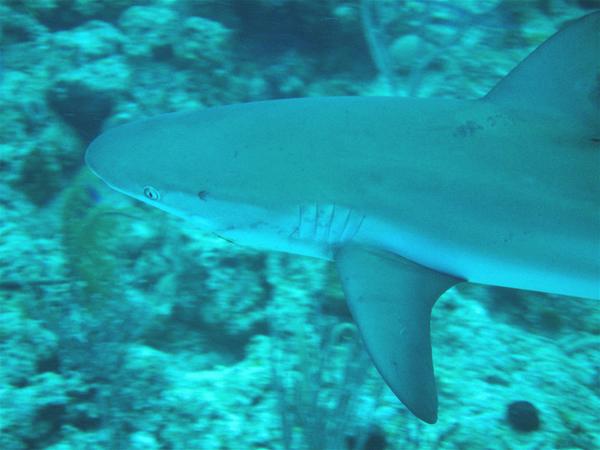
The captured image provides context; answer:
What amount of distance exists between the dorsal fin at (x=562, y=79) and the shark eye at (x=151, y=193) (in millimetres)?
1305

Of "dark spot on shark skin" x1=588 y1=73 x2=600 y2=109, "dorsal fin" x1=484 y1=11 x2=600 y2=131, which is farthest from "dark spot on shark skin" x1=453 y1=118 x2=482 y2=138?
"dark spot on shark skin" x1=588 y1=73 x2=600 y2=109

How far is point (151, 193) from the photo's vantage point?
180cm

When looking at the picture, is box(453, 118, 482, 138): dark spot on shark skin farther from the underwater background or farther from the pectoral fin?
the underwater background

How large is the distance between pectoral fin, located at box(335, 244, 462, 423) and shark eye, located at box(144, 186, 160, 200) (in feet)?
2.29

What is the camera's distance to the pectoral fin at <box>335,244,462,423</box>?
1.49 metres

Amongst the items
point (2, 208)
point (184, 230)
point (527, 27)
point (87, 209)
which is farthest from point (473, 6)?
point (2, 208)

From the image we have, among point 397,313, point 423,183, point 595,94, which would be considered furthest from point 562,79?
point 397,313

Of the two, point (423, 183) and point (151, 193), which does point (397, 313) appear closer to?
point (423, 183)

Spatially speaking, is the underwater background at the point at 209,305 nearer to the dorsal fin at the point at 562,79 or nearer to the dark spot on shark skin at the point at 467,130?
the dark spot on shark skin at the point at 467,130

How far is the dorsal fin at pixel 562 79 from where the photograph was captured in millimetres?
1843

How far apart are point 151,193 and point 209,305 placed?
3.68 ft

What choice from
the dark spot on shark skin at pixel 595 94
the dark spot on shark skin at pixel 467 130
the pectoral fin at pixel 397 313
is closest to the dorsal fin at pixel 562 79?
the dark spot on shark skin at pixel 595 94

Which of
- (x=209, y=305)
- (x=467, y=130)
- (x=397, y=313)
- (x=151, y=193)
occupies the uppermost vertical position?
(x=467, y=130)

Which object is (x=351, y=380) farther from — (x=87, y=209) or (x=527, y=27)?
(x=527, y=27)
